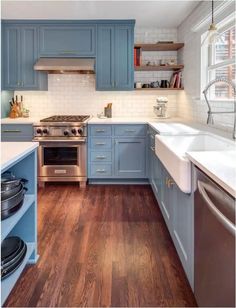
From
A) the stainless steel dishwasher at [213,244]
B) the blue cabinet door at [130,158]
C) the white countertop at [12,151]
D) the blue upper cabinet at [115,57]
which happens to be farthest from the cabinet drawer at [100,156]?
the stainless steel dishwasher at [213,244]

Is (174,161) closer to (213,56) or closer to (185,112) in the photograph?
(213,56)

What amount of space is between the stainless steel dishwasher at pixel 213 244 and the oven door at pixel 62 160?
116 inches

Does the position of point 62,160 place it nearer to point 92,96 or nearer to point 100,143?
point 100,143

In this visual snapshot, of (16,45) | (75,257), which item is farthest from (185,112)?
(75,257)

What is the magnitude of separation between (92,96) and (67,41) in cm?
88

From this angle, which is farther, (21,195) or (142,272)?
(142,272)

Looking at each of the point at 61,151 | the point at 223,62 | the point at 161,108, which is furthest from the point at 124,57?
the point at 223,62

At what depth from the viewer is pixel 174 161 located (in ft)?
6.65

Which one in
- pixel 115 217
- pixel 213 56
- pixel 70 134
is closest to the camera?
pixel 115 217

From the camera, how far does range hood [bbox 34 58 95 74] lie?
4574 mm

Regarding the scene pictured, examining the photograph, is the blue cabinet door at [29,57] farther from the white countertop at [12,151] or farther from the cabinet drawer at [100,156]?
the white countertop at [12,151]

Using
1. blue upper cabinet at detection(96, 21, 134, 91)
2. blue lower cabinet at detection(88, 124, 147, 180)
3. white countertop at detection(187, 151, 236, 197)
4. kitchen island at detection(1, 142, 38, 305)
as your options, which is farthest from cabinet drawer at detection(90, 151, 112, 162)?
white countertop at detection(187, 151, 236, 197)

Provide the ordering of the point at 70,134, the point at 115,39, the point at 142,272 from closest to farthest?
the point at 142,272
the point at 70,134
the point at 115,39

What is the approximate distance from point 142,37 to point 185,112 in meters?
1.38
